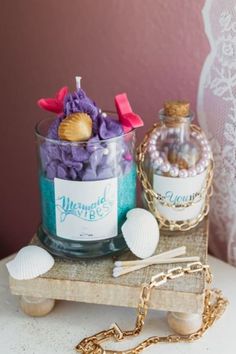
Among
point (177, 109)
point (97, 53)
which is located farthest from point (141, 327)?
point (97, 53)

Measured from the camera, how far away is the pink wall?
739mm

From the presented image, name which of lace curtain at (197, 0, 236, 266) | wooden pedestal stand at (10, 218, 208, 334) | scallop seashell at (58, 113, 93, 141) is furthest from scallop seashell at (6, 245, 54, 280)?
lace curtain at (197, 0, 236, 266)

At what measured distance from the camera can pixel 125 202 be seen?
0.66 m

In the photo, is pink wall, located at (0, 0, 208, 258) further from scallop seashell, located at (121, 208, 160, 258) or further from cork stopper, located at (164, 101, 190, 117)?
scallop seashell, located at (121, 208, 160, 258)

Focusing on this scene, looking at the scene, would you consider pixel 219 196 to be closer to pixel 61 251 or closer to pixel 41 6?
pixel 61 251

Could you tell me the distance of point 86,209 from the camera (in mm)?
627

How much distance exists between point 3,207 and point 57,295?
37 centimetres

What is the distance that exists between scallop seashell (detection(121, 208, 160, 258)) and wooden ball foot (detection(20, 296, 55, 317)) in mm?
121

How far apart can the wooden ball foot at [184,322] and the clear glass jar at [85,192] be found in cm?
11

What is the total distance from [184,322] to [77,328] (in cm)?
13

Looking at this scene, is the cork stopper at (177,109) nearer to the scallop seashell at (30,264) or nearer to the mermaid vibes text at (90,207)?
the mermaid vibes text at (90,207)

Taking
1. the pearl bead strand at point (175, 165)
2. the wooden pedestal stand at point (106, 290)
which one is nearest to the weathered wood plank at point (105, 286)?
the wooden pedestal stand at point (106, 290)

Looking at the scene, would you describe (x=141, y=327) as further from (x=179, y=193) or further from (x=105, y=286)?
(x=179, y=193)

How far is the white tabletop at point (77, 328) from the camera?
0.61 m
